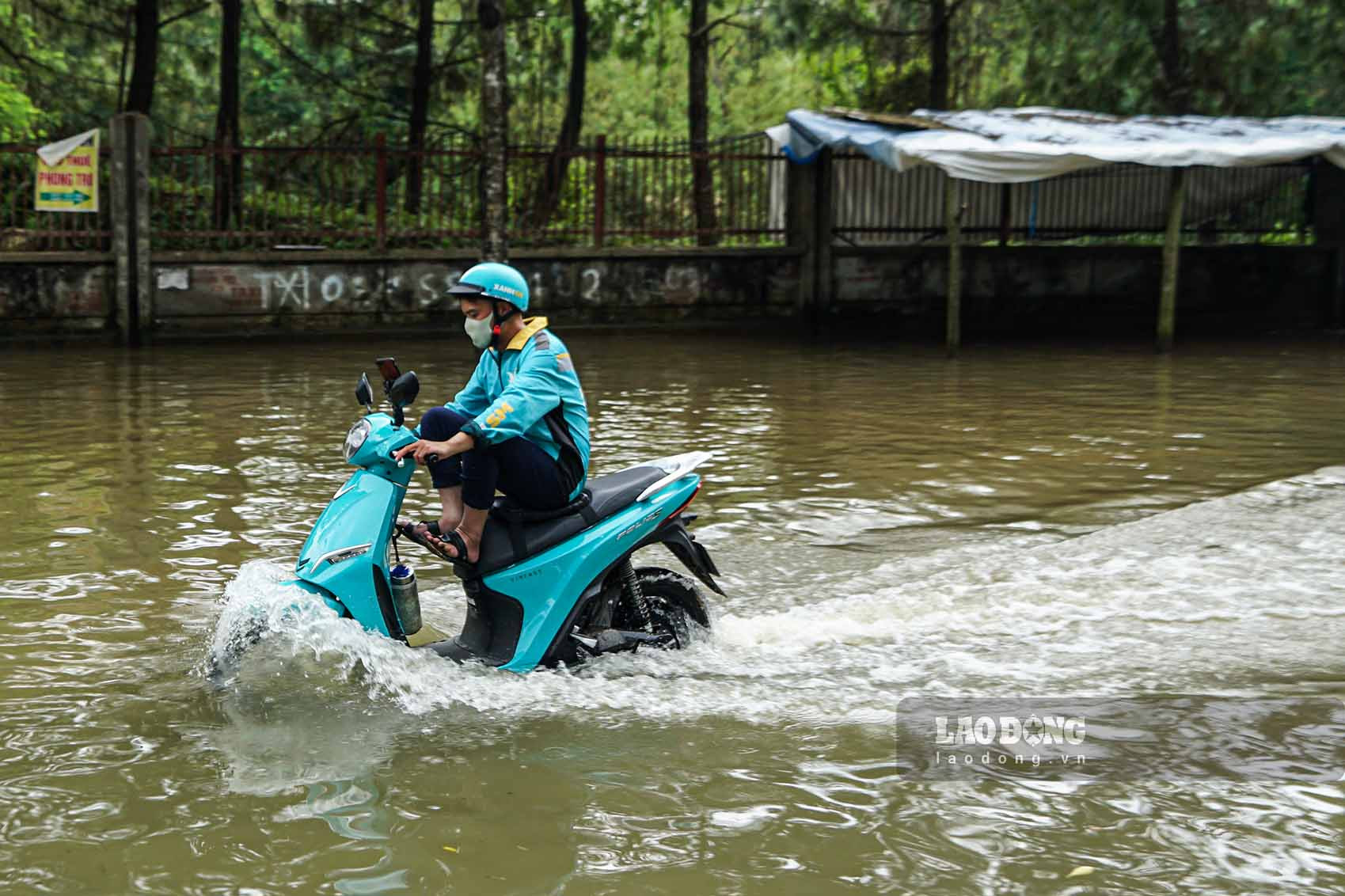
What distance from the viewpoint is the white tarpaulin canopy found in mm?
16031

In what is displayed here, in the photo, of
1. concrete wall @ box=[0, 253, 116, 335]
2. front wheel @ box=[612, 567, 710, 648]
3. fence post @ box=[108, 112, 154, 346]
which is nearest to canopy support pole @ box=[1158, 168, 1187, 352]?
fence post @ box=[108, 112, 154, 346]

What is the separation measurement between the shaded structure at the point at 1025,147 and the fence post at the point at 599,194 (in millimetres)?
2229

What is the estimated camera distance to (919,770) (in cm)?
420

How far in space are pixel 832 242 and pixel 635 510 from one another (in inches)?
597

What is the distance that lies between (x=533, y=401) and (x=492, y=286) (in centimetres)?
43

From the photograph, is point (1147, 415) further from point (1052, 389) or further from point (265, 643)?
point (265, 643)

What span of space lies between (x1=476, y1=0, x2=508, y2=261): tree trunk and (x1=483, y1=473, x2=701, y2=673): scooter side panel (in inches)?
463

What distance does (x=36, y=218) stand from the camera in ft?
54.3

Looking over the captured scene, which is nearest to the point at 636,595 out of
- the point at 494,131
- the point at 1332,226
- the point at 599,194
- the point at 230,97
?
the point at 494,131

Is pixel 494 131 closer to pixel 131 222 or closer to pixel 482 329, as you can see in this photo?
pixel 131 222

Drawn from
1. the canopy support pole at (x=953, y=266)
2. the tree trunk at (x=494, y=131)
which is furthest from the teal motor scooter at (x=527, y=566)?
the canopy support pole at (x=953, y=266)

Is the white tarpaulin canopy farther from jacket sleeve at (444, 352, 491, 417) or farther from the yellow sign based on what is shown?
jacket sleeve at (444, 352, 491, 417)

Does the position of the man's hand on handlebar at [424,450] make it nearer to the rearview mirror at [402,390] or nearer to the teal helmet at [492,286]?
the rearview mirror at [402,390]

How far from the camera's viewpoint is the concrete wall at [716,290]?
16781 mm
